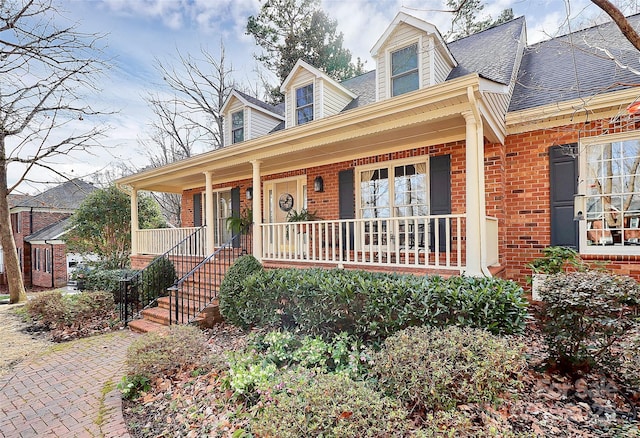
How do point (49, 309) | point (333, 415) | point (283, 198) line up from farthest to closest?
point (283, 198), point (49, 309), point (333, 415)

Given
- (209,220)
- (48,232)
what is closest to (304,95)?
(209,220)

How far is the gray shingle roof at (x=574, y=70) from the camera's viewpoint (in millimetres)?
5305

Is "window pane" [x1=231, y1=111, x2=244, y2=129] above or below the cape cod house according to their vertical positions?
above

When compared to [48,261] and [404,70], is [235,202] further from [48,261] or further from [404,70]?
[48,261]

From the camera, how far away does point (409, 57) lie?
6.57 m

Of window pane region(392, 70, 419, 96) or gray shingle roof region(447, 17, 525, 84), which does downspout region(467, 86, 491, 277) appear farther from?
window pane region(392, 70, 419, 96)

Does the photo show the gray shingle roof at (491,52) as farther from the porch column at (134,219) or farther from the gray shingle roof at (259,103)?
the porch column at (134,219)

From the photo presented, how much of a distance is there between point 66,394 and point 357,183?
19.2 feet

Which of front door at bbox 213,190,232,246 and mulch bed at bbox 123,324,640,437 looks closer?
mulch bed at bbox 123,324,640,437

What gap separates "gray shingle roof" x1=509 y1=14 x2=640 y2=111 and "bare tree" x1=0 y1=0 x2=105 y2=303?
8.61 meters

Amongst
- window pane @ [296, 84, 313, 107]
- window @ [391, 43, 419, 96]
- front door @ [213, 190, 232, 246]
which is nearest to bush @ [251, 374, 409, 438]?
window @ [391, 43, 419, 96]

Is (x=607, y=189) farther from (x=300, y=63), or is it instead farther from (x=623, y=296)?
(x=300, y=63)

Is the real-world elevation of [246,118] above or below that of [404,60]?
below

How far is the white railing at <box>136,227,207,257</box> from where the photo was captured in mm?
8648
